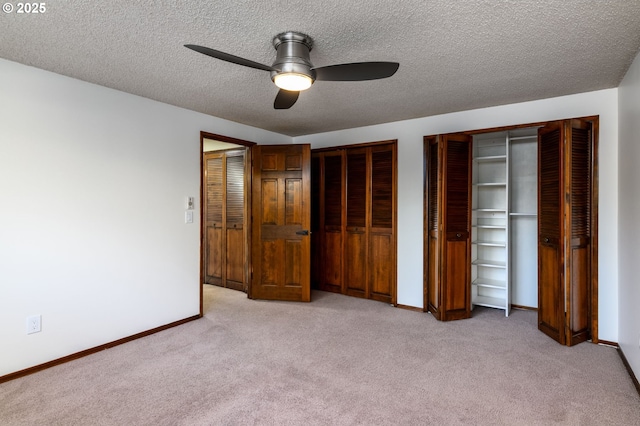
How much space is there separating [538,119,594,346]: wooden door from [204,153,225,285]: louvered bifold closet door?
4140 millimetres

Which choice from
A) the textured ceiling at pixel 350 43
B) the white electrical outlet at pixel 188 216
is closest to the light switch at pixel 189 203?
the white electrical outlet at pixel 188 216

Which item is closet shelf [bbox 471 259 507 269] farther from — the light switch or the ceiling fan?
the light switch

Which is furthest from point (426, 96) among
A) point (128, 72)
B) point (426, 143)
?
point (128, 72)

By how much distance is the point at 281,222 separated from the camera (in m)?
4.58

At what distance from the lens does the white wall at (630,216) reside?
2.50m

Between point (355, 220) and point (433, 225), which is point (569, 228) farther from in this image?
point (355, 220)

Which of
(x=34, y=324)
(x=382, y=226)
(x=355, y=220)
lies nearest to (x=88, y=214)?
(x=34, y=324)

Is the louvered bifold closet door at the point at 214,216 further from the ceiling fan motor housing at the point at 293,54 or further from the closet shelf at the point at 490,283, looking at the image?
the closet shelf at the point at 490,283

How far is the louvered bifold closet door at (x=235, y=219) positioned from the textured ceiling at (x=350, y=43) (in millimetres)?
1655

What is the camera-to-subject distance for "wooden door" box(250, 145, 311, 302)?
4523 mm

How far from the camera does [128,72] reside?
276cm

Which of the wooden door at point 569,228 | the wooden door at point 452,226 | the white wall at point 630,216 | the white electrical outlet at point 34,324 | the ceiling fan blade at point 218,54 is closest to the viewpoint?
the ceiling fan blade at point 218,54

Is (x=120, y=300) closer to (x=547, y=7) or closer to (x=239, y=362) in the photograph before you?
(x=239, y=362)

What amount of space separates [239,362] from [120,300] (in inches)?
52.2
